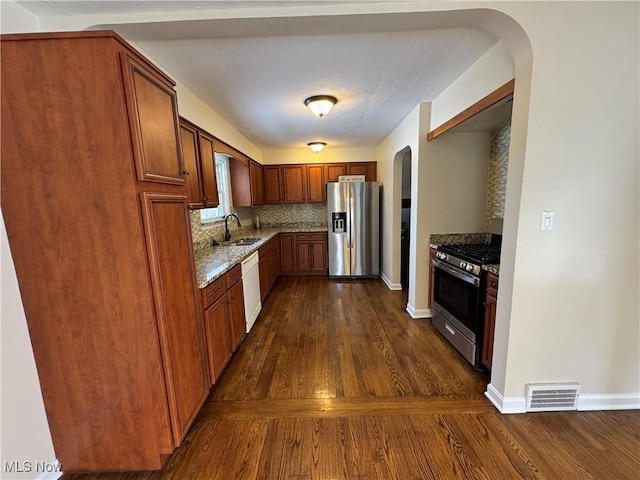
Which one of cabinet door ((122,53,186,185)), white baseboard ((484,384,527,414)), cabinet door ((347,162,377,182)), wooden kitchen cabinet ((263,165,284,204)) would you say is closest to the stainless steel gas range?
white baseboard ((484,384,527,414))

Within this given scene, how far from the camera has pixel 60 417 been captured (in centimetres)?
131

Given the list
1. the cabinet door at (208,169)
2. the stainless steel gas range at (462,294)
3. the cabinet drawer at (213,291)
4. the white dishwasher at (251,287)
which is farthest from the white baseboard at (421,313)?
the cabinet door at (208,169)

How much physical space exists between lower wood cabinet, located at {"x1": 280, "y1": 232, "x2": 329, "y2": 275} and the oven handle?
8.05ft

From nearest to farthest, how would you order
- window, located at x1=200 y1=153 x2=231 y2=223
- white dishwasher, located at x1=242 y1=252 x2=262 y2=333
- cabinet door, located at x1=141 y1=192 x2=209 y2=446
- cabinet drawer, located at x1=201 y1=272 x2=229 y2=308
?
cabinet door, located at x1=141 y1=192 x2=209 y2=446 → cabinet drawer, located at x1=201 y1=272 x2=229 y2=308 → white dishwasher, located at x1=242 y1=252 x2=262 y2=333 → window, located at x1=200 y1=153 x2=231 y2=223

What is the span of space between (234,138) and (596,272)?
3893 millimetres

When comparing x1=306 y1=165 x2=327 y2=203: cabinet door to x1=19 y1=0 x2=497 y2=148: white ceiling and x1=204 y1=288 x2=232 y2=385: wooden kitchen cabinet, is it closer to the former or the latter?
x1=19 y1=0 x2=497 y2=148: white ceiling

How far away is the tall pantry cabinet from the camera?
1.07m

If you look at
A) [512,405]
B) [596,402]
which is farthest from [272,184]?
[596,402]

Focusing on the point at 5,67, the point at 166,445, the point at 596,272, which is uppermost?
the point at 5,67

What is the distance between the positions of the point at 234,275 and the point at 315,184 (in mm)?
3127

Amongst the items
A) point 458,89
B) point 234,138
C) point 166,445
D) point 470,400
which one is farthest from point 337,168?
point 166,445

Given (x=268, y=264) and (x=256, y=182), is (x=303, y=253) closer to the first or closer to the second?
(x=268, y=264)

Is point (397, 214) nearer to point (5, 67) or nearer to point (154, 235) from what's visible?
point (154, 235)

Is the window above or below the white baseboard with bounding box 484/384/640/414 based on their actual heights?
above
